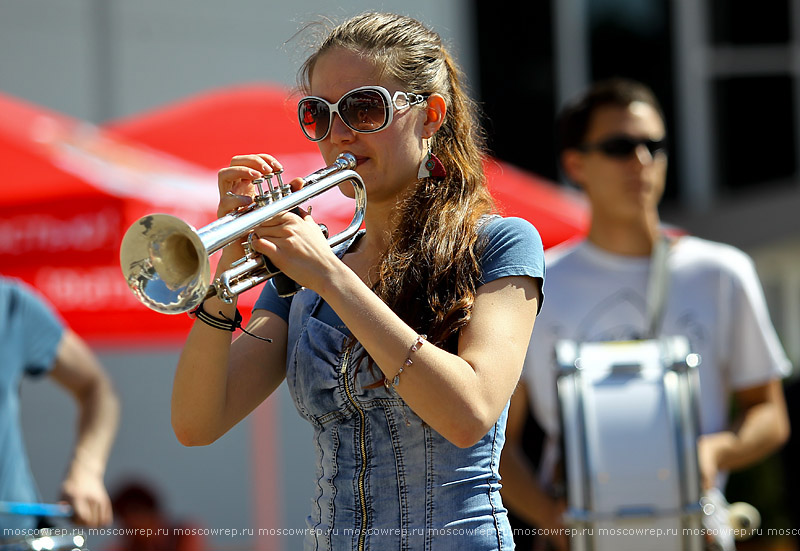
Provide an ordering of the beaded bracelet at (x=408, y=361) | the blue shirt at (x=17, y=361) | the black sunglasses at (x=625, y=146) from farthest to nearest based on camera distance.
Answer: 1. the black sunglasses at (x=625, y=146)
2. the blue shirt at (x=17, y=361)
3. the beaded bracelet at (x=408, y=361)

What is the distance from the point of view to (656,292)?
137 inches

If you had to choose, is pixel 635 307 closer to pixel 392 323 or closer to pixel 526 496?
pixel 526 496

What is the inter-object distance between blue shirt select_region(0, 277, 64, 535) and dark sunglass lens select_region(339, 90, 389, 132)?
5.70 feet

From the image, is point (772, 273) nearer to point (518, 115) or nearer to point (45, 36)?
point (518, 115)

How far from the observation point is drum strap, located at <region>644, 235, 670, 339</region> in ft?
11.3

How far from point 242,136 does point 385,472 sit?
3.21 metres

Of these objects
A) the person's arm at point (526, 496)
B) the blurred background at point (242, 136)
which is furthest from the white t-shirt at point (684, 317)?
the blurred background at point (242, 136)

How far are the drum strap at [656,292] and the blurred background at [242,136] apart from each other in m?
0.82

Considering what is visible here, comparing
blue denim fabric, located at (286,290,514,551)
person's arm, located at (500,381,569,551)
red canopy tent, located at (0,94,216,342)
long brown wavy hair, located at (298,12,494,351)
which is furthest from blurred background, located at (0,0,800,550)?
person's arm, located at (500,381,569,551)

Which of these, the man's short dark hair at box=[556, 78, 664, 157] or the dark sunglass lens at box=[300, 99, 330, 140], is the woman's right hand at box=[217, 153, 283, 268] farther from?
the man's short dark hair at box=[556, 78, 664, 157]

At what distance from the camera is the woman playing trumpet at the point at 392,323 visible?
1888 mm

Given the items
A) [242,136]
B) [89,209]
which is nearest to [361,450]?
[89,209]

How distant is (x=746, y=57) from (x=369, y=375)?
922 centimetres

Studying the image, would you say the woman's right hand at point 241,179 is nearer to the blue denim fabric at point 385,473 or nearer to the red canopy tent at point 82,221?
the blue denim fabric at point 385,473
